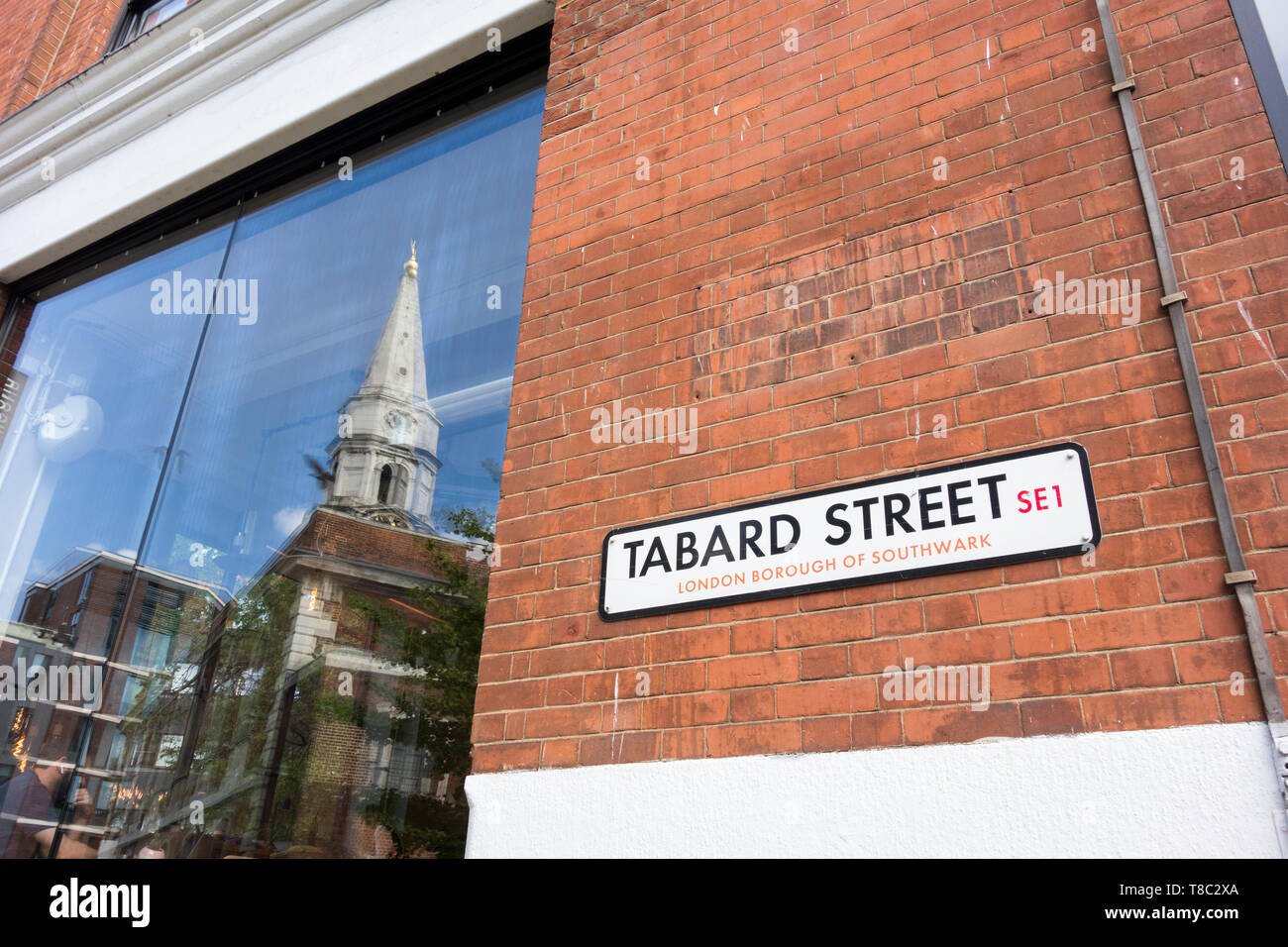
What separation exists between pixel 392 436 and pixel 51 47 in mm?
5473

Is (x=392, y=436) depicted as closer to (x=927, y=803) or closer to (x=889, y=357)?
(x=889, y=357)

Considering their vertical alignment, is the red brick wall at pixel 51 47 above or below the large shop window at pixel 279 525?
above

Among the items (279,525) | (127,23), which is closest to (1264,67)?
(279,525)

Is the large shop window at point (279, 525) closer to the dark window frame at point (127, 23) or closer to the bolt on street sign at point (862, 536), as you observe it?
the bolt on street sign at point (862, 536)

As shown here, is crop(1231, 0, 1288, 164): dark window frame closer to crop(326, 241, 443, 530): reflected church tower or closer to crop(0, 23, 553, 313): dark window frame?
crop(0, 23, 553, 313): dark window frame

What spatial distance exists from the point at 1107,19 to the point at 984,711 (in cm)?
213

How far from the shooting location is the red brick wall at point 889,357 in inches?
93.6

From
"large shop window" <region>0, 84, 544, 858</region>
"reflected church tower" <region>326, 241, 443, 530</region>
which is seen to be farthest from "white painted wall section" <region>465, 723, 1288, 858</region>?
"reflected church tower" <region>326, 241, 443, 530</region>

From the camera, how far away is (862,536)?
2.73 meters

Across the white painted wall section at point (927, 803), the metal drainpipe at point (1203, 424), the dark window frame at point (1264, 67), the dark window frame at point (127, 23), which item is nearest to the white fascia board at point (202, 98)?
the dark window frame at point (127, 23)

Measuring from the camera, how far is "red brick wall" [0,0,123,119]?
721cm

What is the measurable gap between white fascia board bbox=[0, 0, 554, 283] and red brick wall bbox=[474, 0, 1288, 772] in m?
1.75

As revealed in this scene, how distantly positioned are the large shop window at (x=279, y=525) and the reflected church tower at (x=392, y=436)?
0.04 ft
